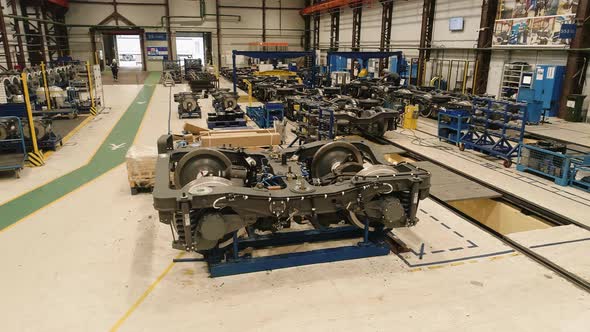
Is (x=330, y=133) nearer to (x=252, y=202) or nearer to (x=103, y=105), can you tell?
(x=252, y=202)

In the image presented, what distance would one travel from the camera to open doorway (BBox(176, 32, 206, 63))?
3444cm

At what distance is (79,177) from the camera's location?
7449 mm

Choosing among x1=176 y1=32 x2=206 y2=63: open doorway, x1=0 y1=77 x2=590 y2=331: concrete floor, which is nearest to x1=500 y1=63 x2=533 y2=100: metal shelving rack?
x1=0 y1=77 x2=590 y2=331: concrete floor

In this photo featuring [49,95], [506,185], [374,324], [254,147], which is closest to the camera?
[374,324]

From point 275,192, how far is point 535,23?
1395cm

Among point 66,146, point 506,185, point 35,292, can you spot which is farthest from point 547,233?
point 66,146

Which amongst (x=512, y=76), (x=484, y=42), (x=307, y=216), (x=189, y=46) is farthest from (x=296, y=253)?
(x=189, y=46)

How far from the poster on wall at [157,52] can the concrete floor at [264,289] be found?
31.0 m

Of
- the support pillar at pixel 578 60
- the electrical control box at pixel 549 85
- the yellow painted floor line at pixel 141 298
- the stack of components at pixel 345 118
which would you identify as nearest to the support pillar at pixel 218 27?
the stack of components at pixel 345 118

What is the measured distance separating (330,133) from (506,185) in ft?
13.0

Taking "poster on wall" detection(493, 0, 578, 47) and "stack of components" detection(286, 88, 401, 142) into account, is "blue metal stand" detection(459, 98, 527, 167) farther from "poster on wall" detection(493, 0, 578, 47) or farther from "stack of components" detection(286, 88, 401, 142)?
"poster on wall" detection(493, 0, 578, 47)

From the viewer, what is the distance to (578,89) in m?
13.2

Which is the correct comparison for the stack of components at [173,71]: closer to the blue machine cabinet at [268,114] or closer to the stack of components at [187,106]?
the stack of components at [187,106]

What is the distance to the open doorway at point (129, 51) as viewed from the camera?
1342 inches
